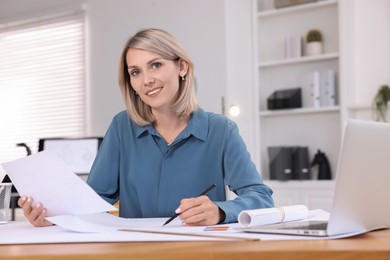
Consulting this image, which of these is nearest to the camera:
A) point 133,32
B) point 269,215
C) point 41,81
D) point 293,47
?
point 269,215

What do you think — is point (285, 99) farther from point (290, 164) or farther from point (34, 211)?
point (34, 211)

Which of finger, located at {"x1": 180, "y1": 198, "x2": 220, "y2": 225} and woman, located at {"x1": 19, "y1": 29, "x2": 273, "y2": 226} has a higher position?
woman, located at {"x1": 19, "y1": 29, "x2": 273, "y2": 226}

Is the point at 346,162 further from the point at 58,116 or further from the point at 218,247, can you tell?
the point at 58,116

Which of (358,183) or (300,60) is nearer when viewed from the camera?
(358,183)

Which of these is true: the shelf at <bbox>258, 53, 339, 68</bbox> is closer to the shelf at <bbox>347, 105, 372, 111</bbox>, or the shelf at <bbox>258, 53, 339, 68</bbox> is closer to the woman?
the shelf at <bbox>347, 105, 372, 111</bbox>

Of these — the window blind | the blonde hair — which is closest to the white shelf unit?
the window blind

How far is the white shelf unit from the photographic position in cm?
516

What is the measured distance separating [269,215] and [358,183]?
290 mm

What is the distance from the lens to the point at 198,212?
147 cm

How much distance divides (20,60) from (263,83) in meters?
2.70

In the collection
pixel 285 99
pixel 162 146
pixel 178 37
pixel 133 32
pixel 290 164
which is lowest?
pixel 290 164

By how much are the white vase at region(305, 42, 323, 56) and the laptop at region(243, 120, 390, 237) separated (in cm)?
404

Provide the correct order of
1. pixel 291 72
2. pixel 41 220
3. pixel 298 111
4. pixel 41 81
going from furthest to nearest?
pixel 41 81 < pixel 291 72 < pixel 298 111 < pixel 41 220

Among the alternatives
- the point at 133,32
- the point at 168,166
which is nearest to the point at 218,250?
the point at 168,166
